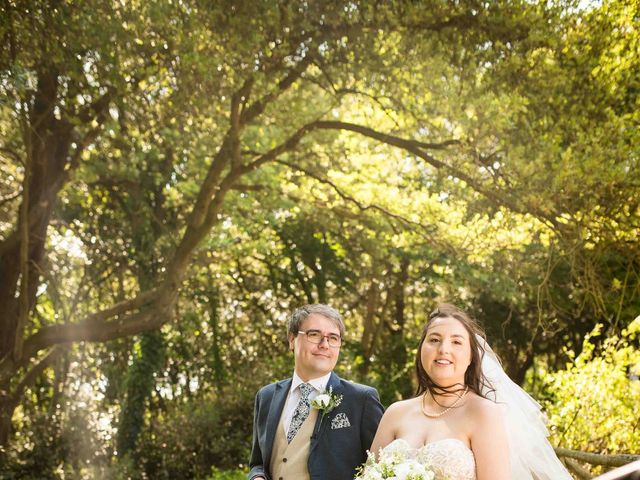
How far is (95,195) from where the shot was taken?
12836mm

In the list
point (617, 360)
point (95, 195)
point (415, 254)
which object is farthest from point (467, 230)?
point (95, 195)

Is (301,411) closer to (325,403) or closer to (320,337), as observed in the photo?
(325,403)

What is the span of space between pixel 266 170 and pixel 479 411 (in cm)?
834

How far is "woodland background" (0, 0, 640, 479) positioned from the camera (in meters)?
6.47

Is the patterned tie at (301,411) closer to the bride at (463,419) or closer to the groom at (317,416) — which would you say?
the groom at (317,416)

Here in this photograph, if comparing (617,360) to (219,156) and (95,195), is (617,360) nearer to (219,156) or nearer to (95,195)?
(219,156)

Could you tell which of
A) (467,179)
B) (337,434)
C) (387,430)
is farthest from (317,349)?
(467,179)

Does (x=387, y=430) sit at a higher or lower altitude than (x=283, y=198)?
lower

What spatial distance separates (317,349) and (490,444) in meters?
0.97

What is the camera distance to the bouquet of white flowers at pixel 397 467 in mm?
2773

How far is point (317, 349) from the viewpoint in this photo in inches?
139

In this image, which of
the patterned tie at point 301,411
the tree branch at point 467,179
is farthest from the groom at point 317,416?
the tree branch at point 467,179

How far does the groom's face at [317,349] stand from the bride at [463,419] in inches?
16.1

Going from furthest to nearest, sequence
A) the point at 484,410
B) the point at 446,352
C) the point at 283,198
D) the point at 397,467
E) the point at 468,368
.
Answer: the point at 283,198, the point at 468,368, the point at 446,352, the point at 484,410, the point at 397,467
